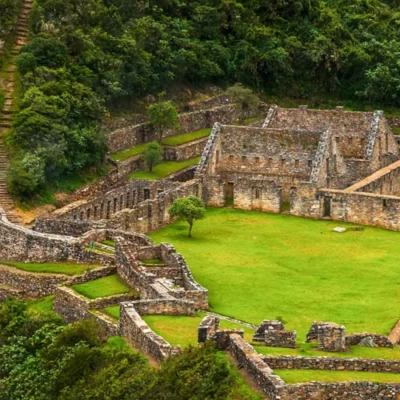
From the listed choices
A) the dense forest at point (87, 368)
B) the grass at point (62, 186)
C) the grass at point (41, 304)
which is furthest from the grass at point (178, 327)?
the grass at point (62, 186)

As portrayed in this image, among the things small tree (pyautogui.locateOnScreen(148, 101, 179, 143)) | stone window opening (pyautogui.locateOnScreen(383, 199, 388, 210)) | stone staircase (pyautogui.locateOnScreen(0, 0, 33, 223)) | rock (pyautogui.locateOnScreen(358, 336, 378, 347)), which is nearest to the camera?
rock (pyautogui.locateOnScreen(358, 336, 378, 347))

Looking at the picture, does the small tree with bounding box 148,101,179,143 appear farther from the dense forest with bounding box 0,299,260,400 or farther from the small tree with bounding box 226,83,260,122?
the dense forest with bounding box 0,299,260,400

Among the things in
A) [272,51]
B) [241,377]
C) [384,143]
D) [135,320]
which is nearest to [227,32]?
[272,51]

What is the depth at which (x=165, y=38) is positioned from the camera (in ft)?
321

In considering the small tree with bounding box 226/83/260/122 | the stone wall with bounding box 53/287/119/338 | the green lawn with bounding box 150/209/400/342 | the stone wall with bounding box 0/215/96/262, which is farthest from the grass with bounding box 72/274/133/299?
the small tree with bounding box 226/83/260/122

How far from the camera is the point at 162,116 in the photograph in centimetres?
8825

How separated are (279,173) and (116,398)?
1511 inches

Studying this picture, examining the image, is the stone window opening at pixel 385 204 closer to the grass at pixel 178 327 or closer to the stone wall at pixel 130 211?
the stone wall at pixel 130 211

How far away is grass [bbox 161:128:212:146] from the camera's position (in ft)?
293

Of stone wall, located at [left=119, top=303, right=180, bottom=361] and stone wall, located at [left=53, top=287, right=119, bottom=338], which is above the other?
stone wall, located at [left=119, top=303, right=180, bottom=361]

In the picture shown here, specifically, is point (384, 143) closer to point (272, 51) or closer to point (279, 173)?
point (279, 173)

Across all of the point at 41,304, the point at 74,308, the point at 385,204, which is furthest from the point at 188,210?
the point at 74,308

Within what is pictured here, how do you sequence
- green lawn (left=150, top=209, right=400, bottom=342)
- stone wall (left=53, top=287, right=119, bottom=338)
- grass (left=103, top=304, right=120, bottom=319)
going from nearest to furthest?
stone wall (left=53, top=287, right=119, bottom=338)
grass (left=103, top=304, right=120, bottom=319)
green lawn (left=150, top=209, right=400, bottom=342)

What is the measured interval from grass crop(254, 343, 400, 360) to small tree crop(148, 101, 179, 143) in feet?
140
